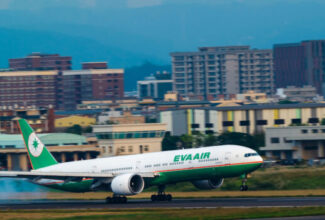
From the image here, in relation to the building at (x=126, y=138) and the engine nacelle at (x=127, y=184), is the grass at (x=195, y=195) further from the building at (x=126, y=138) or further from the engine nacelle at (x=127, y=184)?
the building at (x=126, y=138)

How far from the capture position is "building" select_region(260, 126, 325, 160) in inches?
5261

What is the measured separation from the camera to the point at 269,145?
5576 inches

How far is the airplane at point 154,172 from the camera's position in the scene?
66.2m

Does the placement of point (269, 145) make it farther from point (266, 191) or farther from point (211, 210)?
point (211, 210)

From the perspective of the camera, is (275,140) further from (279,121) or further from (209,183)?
(209,183)

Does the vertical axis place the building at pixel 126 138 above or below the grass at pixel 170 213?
above

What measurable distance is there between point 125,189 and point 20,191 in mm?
17804

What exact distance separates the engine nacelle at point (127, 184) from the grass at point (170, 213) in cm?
671

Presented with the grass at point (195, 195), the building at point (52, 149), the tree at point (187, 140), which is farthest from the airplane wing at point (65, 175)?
the tree at point (187, 140)

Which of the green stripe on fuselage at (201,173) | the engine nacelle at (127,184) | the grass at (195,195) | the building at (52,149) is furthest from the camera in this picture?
the building at (52,149)

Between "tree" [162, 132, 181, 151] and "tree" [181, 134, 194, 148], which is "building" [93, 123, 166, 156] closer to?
"tree" [162, 132, 181, 151]

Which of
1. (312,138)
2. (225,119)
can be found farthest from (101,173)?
(225,119)

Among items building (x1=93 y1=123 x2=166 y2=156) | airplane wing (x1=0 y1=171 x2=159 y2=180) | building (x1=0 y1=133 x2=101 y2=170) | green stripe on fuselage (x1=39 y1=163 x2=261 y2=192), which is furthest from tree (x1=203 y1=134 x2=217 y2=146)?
airplane wing (x1=0 y1=171 x2=159 y2=180)

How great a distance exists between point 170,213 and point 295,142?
3370 inches
